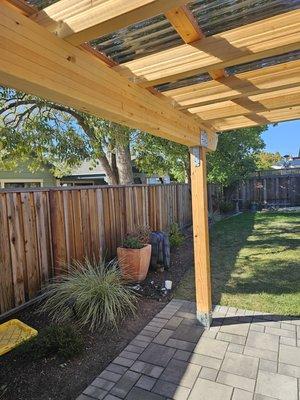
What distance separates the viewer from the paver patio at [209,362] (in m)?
2.44

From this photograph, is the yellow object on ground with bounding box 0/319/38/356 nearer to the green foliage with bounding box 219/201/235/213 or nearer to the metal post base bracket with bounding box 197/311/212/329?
the metal post base bracket with bounding box 197/311/212/329

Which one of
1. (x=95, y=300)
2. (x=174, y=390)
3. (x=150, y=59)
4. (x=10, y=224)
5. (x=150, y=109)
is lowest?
(x=174, y=390)

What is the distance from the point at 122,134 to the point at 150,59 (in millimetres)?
5433

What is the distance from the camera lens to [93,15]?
4.41 ft

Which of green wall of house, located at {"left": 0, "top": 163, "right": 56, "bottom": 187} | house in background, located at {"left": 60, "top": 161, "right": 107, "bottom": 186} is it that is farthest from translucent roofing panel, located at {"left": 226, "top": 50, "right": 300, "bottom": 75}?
house in background, located at {"left": 60, "top": 161, "right": 107, "bottom": 186}

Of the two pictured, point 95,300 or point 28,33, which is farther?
point 95,300

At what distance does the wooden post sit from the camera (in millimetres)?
3502

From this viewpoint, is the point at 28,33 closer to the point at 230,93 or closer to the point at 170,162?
the point at 230,93

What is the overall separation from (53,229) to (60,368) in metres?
2.06

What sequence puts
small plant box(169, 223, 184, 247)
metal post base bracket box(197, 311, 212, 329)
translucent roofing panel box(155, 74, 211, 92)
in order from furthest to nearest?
small plant box(169, 223, 184, 247) → metal post base bracket box(197, 311, 212, 329) → translucent roofing panel box(155, 74, 211, 92)

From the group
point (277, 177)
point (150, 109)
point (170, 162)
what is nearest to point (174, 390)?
point (150, 109)

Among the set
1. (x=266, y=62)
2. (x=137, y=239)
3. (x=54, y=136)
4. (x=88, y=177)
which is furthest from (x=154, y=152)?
(x=88, y=177)

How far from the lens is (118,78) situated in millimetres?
1992

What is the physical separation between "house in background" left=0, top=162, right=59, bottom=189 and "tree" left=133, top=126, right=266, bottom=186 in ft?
18.5
